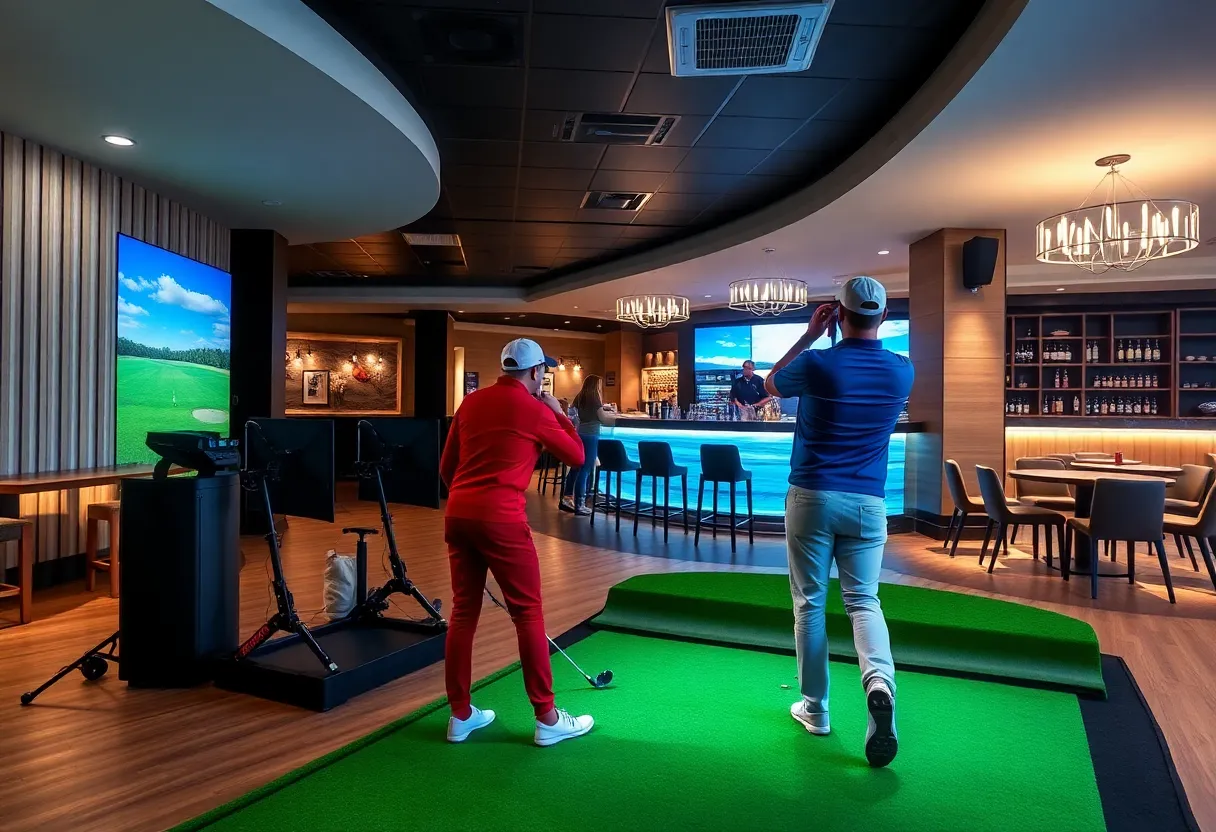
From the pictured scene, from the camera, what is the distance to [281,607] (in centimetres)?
337

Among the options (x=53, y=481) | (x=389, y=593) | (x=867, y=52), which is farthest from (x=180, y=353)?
(x=867, y=52)

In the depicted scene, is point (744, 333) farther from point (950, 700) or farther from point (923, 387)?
point (950, 700)

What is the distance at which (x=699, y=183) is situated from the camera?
7008mm

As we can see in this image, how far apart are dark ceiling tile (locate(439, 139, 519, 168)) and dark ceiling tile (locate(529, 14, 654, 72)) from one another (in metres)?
1.48

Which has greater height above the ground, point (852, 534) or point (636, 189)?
point (636, 189)

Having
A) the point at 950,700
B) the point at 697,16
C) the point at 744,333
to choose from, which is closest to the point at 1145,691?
the point at 950,700

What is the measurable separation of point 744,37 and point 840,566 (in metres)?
2.90

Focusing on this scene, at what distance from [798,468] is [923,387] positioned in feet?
20.1

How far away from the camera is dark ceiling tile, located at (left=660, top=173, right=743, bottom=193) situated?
6789 millimetres

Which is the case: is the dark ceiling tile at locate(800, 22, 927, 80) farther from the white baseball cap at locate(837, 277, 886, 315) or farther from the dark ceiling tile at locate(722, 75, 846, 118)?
the white baseball cap at locate(837, 277, 886, 315)

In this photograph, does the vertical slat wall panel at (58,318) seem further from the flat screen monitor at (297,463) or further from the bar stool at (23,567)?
the flat screen monitor at (297,463)

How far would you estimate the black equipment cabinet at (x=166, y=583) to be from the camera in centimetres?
334

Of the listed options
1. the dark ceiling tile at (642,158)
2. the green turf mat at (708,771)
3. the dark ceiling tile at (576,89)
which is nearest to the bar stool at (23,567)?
the green turf mat at (708,771)

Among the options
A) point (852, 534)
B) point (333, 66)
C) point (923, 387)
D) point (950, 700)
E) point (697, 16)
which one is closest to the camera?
point (852, 534)
